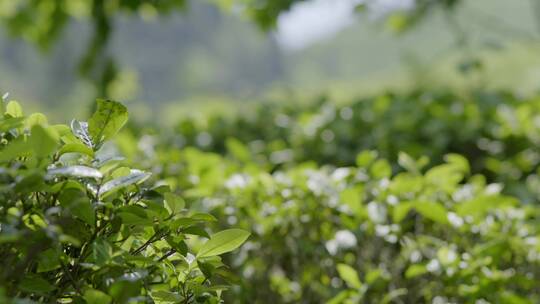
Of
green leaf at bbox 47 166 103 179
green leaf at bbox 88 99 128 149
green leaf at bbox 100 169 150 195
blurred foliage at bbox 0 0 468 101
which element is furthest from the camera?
blurred foliage at bbox 0 0 468 101

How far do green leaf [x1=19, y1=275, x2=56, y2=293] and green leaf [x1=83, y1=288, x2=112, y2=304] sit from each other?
0.10 meters

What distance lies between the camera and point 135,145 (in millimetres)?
3270

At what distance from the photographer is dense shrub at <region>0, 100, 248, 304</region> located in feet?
3.37

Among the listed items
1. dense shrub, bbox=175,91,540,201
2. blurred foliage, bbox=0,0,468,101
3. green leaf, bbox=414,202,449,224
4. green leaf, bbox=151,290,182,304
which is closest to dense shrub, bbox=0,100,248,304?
green leaf, bbox=151,290,182,304

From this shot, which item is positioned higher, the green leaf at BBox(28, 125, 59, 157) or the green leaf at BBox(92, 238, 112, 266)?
the green leaf at BBox(28, 125, 59, 157)

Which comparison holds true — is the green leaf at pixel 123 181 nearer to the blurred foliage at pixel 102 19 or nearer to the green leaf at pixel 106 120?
the green leaf at pixel 106 120

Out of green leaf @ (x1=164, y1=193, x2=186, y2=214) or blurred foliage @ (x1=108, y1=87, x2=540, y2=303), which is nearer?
green leaf @ (x1=164, y1=193, x2=186, y2=214)

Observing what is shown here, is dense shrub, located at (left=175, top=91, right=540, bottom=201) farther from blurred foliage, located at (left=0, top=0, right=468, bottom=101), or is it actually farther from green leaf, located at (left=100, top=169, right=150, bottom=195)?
green leaf, located at (left=100, top=169, right=150, bottom=195)

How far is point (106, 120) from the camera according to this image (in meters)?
1.25

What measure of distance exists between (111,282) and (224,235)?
0.30 meters

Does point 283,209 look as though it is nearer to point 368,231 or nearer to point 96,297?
point 368,231

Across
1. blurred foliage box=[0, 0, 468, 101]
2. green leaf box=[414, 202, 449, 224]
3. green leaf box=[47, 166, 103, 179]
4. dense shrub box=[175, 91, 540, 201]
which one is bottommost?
green leaf box=[47, 166, 103, 179]

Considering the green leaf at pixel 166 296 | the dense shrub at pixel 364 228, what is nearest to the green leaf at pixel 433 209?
the dense shrub at pixel 364 228

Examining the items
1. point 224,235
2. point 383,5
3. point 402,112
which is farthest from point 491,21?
point 224,235
